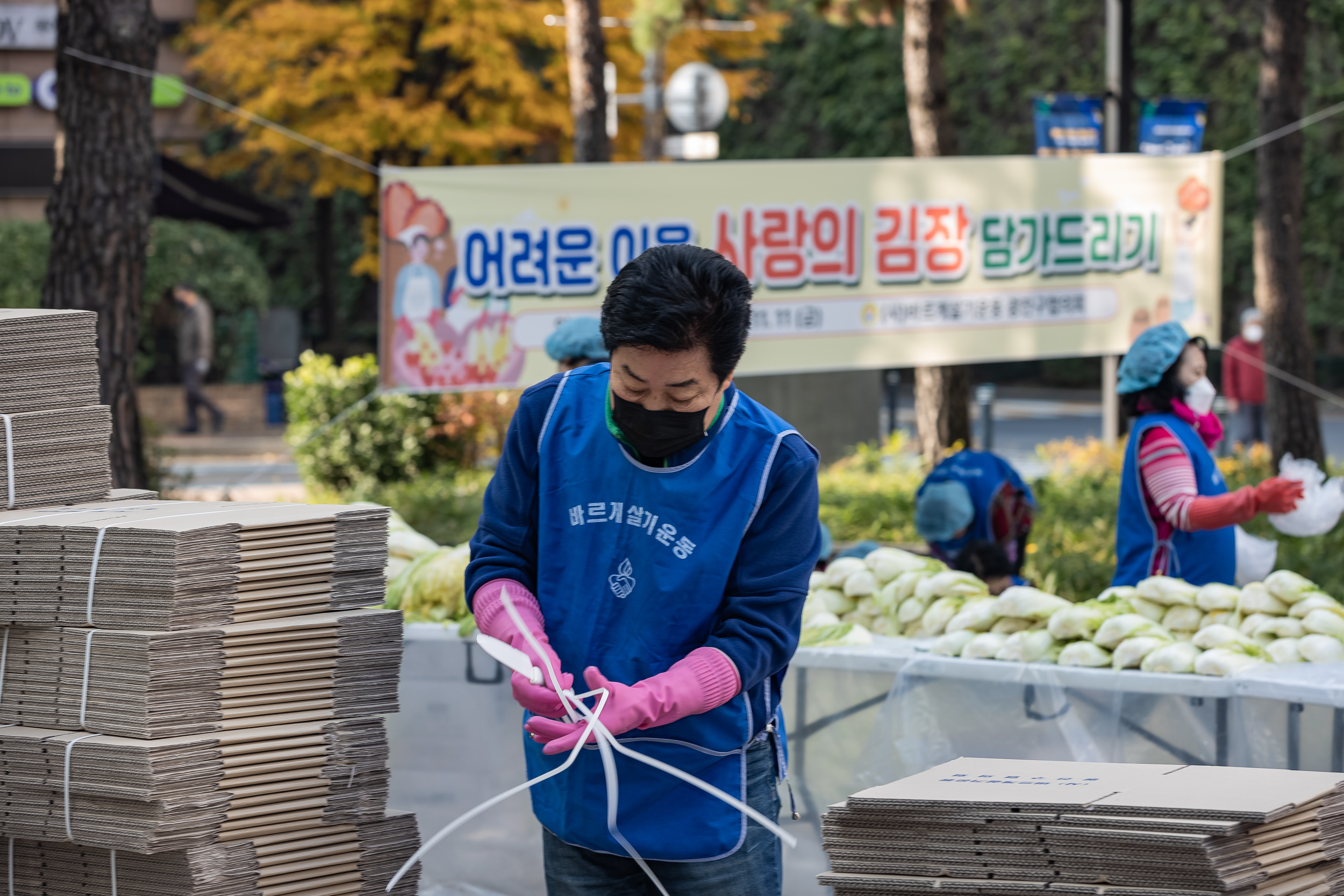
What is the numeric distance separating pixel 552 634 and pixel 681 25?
17.0 metres

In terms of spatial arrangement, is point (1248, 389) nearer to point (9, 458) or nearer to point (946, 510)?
point (946, 510)

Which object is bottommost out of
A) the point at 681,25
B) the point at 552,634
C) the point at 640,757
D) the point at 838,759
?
the point at 838,759

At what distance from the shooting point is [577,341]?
5109mm

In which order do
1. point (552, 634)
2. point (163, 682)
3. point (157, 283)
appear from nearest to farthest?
point (552, 634) → point (163, 682) → point (157, 283)

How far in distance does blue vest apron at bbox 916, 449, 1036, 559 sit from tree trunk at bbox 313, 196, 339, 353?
67.0 feet

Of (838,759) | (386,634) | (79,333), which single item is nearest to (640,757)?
(386,634)

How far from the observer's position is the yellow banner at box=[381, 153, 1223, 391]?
24.7 feet

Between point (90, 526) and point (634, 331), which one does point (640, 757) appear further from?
point (90, 526)

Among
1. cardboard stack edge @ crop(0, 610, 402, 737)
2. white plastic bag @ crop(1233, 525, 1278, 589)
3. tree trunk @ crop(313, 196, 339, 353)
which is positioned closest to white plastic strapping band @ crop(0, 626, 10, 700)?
cardboard stack edge @ crop(0, 610, 402, 737)

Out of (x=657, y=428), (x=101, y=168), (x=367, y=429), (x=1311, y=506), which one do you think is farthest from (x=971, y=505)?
(x=367, y=429)

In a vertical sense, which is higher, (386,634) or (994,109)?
(994,109)

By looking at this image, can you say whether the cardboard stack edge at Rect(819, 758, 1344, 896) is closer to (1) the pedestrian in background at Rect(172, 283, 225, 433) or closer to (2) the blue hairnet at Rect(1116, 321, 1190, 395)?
(2) the blue hairnet at Rect(1116, 321, 1190, 395)

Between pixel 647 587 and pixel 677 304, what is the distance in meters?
0.50

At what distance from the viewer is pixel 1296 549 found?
8820mm
